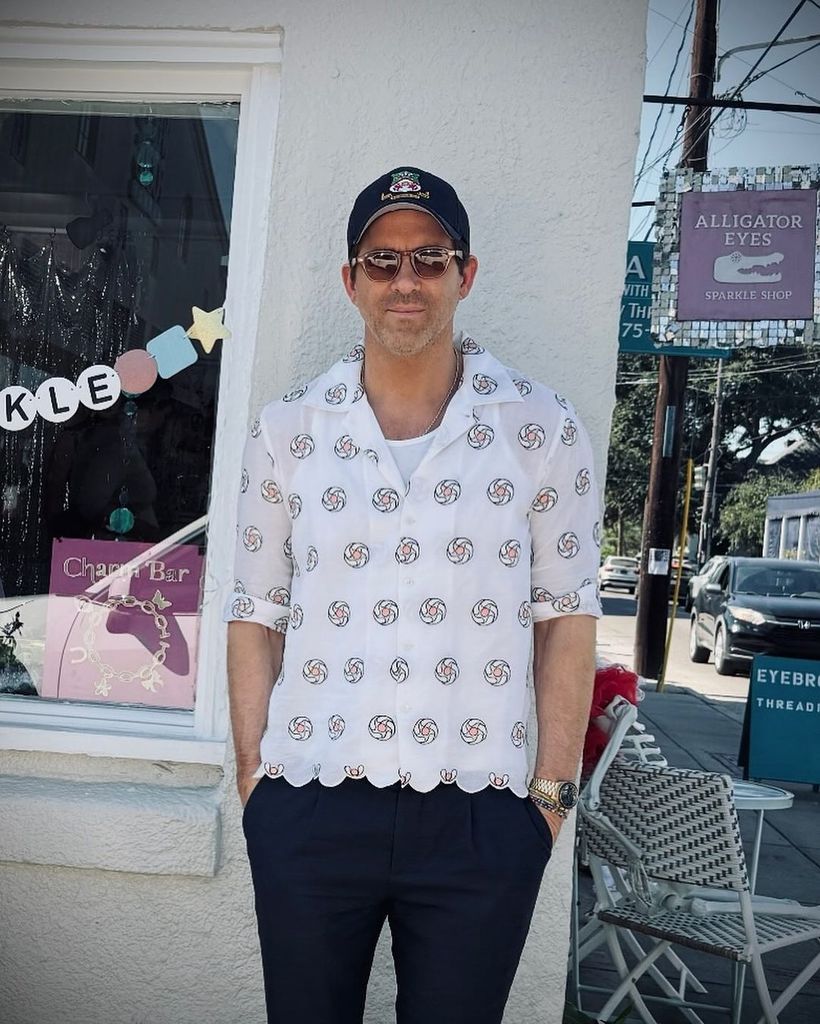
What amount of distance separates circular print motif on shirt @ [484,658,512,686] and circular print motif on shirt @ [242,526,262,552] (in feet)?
1.77

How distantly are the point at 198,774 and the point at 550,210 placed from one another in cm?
184

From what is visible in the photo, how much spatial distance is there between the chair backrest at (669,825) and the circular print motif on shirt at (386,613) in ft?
4.86

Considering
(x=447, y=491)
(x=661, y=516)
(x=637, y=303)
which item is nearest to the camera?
(x=447, y=491)

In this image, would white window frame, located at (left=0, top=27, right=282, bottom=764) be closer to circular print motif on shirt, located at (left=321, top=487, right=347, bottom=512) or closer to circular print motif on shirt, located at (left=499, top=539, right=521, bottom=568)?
circular print motif on shirt, located at (left=321, top=487, right=347, bottom=512)

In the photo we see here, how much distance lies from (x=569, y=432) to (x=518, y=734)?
61 centimetres

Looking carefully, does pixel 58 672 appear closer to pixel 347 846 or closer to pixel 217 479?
pixel 217 479

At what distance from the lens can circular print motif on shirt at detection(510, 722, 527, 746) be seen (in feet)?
6.48

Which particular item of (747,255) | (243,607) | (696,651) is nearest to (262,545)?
(243,607)

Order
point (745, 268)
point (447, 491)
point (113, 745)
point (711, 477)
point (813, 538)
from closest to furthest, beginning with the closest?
point (447, 491), point (113, 745), point (745, 268), point (813, 538), point (711, 477)

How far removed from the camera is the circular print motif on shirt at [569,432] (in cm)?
205

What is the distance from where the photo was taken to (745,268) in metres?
3.54

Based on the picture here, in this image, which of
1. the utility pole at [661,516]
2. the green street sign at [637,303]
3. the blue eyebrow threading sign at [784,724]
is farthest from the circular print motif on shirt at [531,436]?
the utility pole at [661,516]

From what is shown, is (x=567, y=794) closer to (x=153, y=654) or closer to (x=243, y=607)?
(x=243, y=607)

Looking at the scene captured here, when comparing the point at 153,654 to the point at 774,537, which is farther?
the point at 774,537
